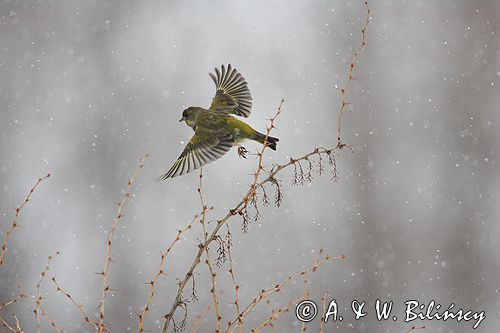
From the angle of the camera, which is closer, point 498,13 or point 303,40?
point 498,13

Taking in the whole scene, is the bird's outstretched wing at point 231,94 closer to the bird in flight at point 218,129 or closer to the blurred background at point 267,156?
the bird in flight at point 218,129

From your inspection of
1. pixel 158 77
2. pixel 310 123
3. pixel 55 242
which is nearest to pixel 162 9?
pixel 158 77

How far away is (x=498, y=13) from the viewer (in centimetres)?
1016

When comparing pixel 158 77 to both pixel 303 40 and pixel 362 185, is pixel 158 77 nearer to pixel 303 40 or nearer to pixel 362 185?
pixel 303 40

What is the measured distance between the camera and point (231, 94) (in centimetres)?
288

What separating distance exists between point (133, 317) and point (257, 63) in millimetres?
4489

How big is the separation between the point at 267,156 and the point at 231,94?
5.74 meters

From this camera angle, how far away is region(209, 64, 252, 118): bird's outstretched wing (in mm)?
2740

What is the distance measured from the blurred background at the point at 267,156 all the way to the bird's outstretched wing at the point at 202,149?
20.3 feet

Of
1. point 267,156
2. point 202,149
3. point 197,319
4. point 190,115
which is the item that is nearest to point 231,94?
point 190,115

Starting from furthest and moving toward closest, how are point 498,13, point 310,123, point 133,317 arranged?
point 310,123, point 498,13, point 133,317

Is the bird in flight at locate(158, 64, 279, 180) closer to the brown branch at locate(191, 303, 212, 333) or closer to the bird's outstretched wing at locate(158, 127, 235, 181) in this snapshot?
the bird's outstretched wing at locate(158, 127, 235, 181)

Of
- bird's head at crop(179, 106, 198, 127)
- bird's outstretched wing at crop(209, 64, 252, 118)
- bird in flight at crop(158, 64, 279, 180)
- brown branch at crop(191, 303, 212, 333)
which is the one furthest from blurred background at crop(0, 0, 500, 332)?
brown branch at crop(191, 303, 212, 333)

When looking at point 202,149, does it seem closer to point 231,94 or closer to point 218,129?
point 218,129
